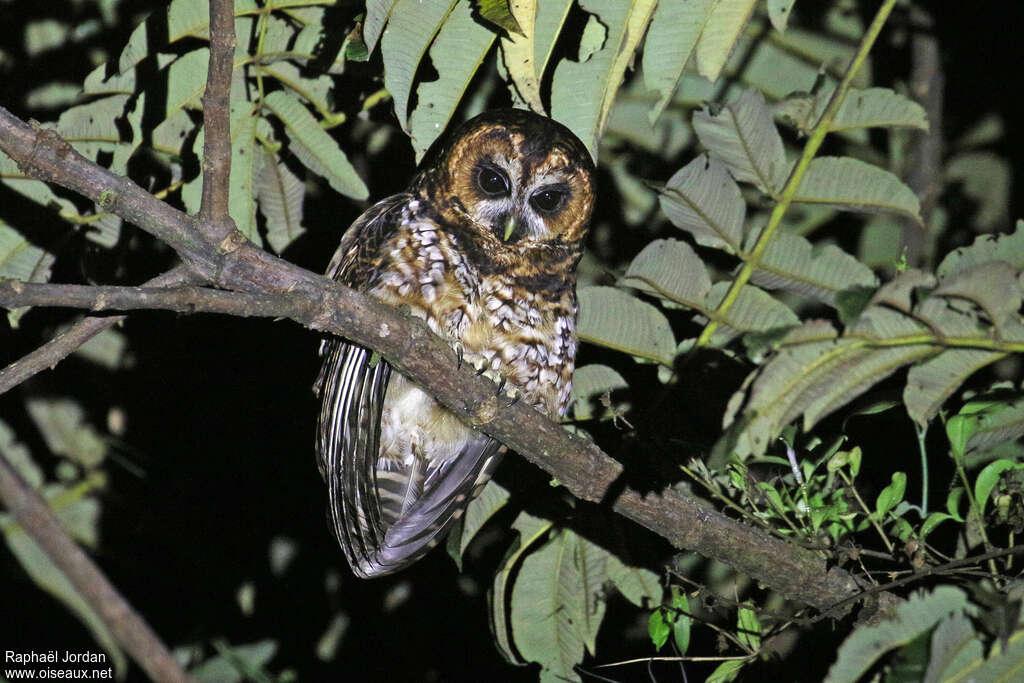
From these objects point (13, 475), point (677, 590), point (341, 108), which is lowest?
point (677, 590)

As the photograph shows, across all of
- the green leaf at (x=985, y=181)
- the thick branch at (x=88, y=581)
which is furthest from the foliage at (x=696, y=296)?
the green leaf at (x=985, y=181)

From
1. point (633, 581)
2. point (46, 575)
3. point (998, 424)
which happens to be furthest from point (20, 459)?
point (998, 424)

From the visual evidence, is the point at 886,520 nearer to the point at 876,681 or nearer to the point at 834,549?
the point at 834,549

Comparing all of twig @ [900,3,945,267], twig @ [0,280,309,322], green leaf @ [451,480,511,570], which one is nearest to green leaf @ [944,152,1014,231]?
twig @ [900,3,945,267]

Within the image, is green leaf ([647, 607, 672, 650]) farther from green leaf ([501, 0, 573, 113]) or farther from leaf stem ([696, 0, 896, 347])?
green leaf ([501, 0, 573, 113])

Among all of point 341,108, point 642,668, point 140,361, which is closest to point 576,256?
point 341,108

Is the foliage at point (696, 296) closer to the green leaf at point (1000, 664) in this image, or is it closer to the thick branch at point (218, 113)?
the green leaf at point (1000, 664)

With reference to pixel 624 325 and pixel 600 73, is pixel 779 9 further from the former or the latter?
pixel 624 325
